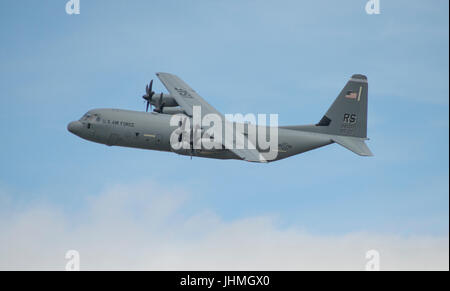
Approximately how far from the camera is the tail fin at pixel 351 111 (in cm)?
5034

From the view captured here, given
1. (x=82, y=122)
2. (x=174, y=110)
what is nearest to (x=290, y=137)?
(x=174, y=110)

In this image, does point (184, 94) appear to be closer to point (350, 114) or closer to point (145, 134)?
point (145, 134)

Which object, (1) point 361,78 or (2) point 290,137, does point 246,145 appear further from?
(1) point 361,78

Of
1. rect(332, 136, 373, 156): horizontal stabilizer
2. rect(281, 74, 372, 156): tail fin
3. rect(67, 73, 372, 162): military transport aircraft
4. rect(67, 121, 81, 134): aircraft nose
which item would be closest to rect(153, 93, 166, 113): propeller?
rect(67, 73, 372, 162): military transport aircraft

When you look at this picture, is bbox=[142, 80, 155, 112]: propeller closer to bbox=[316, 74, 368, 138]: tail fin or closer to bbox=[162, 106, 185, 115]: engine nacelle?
bbox=[162, 106, 185, 115]: engine nacelle

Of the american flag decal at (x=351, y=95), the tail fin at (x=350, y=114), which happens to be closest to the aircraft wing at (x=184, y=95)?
the tail fin at (x=350, y=114)

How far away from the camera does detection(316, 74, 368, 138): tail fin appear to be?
5034 cm

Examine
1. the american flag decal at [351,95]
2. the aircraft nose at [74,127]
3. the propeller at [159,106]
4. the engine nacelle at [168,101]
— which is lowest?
the aircraft nose at [74,127]

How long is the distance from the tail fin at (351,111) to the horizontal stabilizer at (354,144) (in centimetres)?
35

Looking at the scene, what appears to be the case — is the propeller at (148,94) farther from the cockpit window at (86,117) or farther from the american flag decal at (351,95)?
the american flag decal at (351,95)

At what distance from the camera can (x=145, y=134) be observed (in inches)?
1940

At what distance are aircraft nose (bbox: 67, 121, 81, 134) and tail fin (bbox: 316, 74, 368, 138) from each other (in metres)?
18.7

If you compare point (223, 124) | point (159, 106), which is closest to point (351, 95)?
point (223, 124)

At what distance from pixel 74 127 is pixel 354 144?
2094 cm
